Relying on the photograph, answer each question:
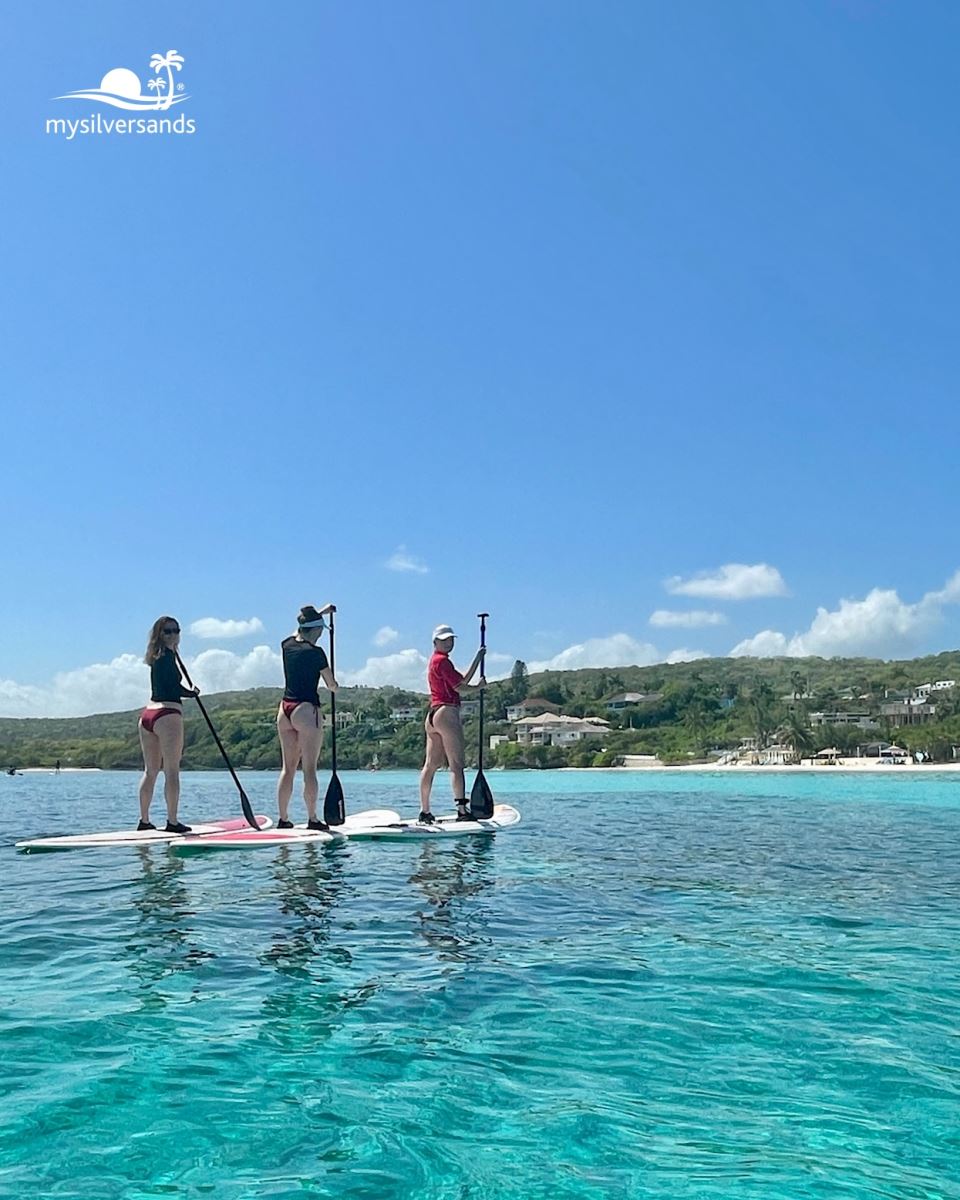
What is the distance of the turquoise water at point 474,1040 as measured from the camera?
322cm

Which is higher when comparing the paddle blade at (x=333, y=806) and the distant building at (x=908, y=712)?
the paddle blade at (x=333, y=806)

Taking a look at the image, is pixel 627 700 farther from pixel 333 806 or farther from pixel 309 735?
pixel 309 735

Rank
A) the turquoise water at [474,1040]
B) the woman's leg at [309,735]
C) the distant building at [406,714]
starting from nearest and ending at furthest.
A: the turquoise water at [474,1040] → the woman's leg at [309,735] → the distant building at [406,714]

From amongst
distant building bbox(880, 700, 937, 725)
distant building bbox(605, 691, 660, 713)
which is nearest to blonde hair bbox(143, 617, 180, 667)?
distant building bbox(880, 700, 937, 725)

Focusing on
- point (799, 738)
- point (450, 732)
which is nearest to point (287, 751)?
point (450, 732)

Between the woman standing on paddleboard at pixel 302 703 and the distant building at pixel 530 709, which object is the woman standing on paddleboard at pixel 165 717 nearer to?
the woman standing on paddleboard at pixel 302 703

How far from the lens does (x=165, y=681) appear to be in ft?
41.5

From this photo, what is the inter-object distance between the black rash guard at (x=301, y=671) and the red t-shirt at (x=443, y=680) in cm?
216

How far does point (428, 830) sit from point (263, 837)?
2.63m

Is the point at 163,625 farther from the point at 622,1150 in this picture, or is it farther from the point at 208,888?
the point at 622,1150

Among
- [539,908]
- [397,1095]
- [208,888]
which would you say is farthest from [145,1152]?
[208,888]

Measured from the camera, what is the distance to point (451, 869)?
35.2 feet

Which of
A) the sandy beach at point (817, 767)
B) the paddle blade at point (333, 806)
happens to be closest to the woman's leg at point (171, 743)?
the paddle blade at point (333, 806)

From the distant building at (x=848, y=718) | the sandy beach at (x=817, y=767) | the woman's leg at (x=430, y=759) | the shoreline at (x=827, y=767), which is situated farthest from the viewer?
the distant building at (x=848, y=718)
